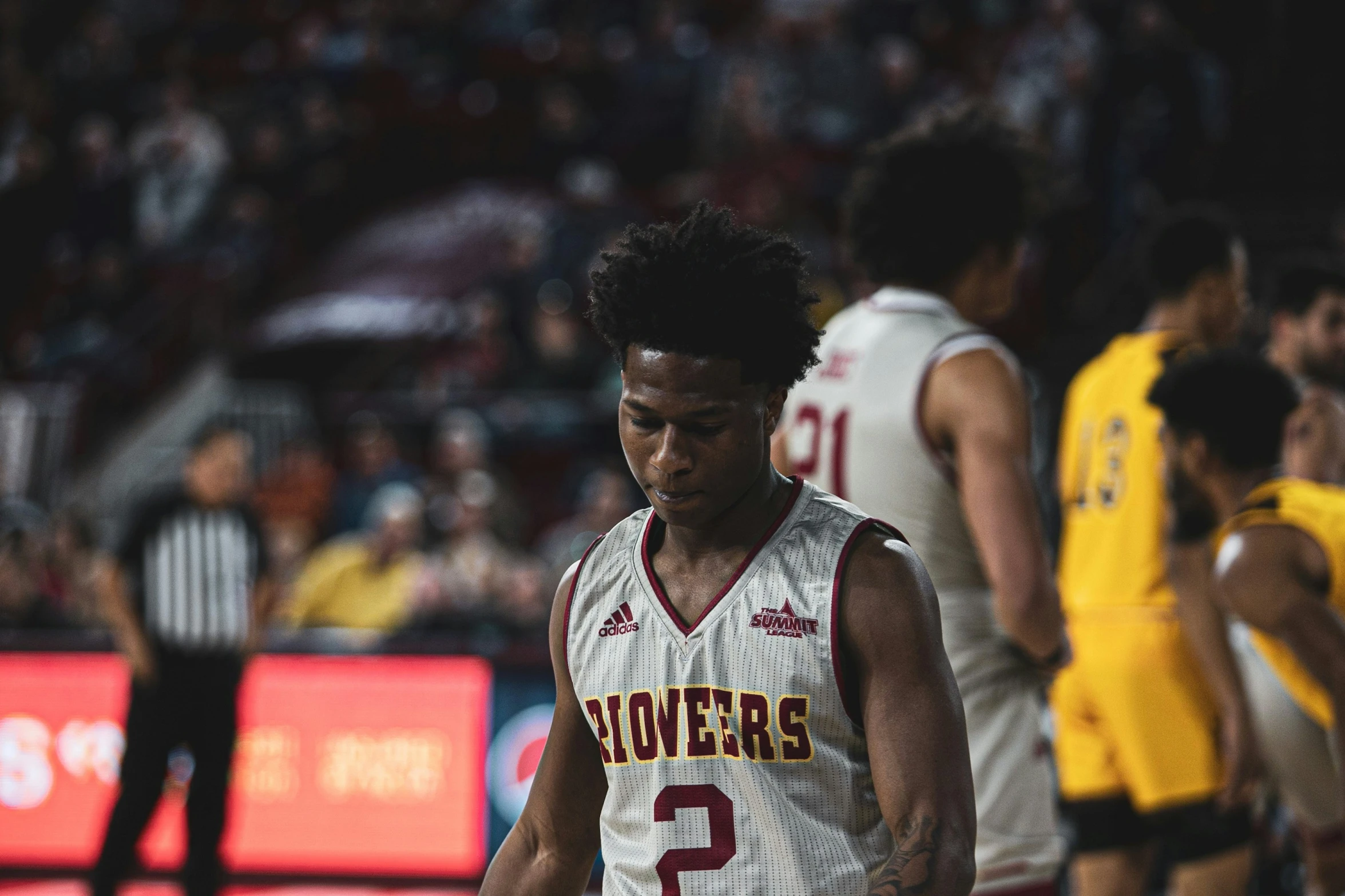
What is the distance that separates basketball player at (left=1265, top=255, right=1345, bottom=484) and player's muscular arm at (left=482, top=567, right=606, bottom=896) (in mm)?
3013

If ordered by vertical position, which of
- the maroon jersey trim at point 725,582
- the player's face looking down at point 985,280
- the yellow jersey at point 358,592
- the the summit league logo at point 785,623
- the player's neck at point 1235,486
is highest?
the player's face looking down at point 985,280

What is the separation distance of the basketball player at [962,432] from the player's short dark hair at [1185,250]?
3.97 ft

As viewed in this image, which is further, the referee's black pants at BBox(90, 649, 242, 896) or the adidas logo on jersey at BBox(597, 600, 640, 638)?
the referee's black pants at BBox(90, 649, 242, 896)

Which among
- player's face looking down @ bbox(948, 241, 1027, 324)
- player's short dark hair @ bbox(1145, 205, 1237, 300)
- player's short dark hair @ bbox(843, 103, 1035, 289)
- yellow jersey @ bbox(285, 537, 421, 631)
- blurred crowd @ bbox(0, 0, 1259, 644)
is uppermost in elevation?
blurred crowd @ bbox(0, 0, 1259, 644)

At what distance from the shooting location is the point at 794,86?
1217cm

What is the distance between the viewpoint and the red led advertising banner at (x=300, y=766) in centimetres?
704

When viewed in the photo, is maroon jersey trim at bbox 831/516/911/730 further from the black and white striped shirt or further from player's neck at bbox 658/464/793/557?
the black and white striped shirt

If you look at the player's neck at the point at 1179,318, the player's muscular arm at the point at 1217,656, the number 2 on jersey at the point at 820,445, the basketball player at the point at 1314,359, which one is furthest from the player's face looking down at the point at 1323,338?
the number 2 on jersey at the point at 820,445

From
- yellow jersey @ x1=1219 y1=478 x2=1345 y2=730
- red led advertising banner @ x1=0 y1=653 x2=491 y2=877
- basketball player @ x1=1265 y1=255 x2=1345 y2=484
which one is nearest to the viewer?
yellow jersey @ x1=1219 y1=478 x2=1345 y2=730

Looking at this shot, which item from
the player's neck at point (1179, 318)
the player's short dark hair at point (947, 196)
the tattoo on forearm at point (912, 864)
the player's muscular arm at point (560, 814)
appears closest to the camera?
the tattoo on forearm at point (912, 864)

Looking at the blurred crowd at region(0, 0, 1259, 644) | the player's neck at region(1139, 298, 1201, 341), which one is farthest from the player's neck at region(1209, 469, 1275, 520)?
the blurred crowd at region(0, 0, 1259, 644)

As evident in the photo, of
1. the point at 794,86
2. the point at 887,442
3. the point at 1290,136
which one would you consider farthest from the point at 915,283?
the point at 794,86

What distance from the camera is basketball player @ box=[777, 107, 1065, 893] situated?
2740 millimetres

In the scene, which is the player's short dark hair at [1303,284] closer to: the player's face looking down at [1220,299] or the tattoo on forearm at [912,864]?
the player's face looking down at [1220,299]
